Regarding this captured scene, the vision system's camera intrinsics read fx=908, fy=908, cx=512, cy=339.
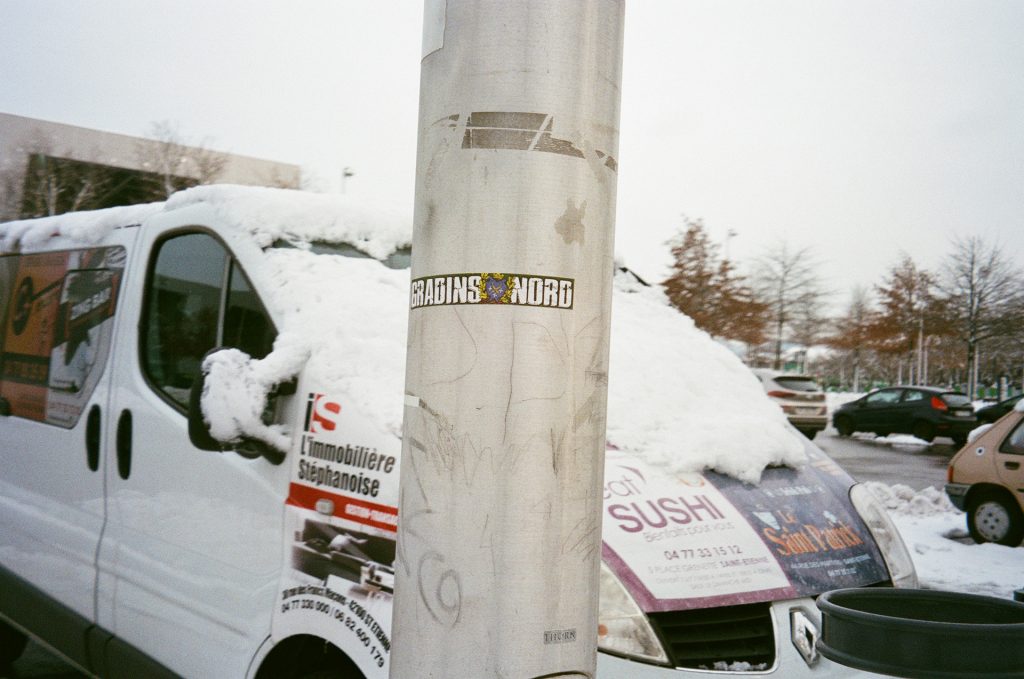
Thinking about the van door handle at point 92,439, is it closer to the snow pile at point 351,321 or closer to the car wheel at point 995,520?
the snow pile at point 351,321

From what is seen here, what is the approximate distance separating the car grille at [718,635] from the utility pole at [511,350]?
1146mm

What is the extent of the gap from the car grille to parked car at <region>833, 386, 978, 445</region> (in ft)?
72.3

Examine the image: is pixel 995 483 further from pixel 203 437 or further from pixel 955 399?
pixel 955 399

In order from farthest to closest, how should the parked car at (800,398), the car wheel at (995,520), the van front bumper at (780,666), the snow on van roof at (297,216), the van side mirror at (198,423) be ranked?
the parked car at (800,398) → the car wheel at (995,520) → the snow on van roof at (297,216) → the van side mirror at (198,423) → the van front bumper at (780,666)

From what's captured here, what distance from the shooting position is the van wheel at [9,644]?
187 inches

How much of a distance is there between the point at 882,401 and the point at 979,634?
2447 centimetres

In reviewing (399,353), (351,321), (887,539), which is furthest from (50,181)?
(887,539)

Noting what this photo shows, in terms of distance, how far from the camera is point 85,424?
375cm

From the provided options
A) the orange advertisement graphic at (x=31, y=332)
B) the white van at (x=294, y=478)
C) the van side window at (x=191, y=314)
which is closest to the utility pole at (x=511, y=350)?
the white van at (x=294, y=478)

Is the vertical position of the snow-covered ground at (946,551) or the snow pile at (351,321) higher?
the snow pile at (351,321)

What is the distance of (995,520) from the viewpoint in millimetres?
9078

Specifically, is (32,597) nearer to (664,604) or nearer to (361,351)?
(361,351)

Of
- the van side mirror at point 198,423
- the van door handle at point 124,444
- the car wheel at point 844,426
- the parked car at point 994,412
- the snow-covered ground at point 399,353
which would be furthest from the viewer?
the car wheel at point 844,426

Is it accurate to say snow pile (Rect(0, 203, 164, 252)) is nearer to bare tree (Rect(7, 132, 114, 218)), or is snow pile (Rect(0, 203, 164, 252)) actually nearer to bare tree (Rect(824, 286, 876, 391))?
bare tree (Rect(7, 132, 114, 218))
